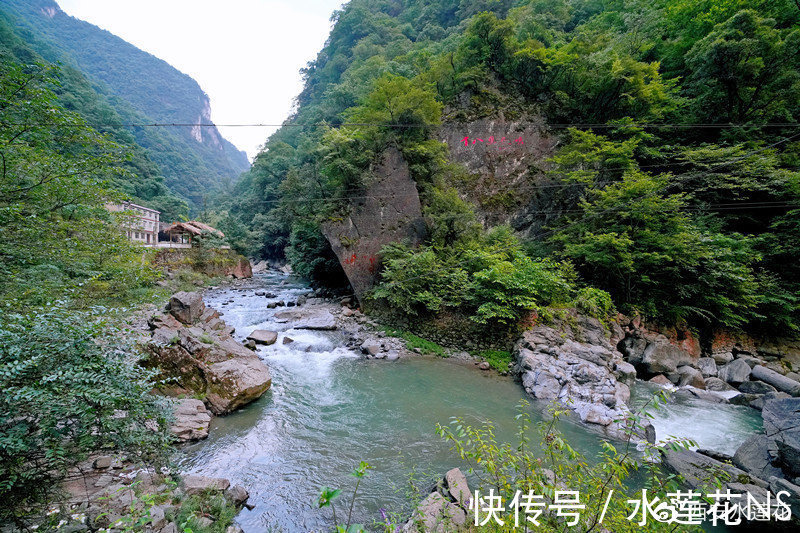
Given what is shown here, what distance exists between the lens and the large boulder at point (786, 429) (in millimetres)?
4246

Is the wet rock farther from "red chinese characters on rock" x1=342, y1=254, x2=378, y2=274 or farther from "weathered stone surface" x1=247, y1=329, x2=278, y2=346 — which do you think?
"weathered stone surface" x1=247, y1=329, x2=278, y2=346

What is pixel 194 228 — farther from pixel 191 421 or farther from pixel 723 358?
pixel 723 358

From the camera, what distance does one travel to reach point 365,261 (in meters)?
12.9

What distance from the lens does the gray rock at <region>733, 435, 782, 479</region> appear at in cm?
454

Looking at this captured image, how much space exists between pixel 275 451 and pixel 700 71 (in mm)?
18763

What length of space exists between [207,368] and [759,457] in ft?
33.4

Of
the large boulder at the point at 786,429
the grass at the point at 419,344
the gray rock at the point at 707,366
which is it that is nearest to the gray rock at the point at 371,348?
the grass at the point at 419,344

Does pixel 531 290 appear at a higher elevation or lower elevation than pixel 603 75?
lower

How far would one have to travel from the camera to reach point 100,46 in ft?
259

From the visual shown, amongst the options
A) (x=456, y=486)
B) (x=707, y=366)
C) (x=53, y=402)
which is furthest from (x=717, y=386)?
(x=53, y=402)

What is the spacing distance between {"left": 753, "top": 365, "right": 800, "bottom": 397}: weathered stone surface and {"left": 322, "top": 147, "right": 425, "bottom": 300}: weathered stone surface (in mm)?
11108

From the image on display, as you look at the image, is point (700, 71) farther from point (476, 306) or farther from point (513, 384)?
point (513, 384)

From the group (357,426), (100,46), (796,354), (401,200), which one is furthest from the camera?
(100,46)

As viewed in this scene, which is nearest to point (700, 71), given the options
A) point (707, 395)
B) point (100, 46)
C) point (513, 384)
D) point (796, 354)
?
point (796, 354)
